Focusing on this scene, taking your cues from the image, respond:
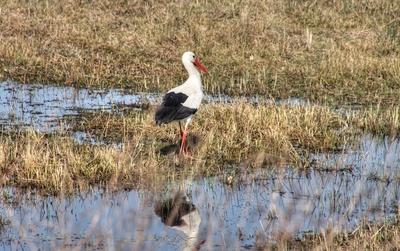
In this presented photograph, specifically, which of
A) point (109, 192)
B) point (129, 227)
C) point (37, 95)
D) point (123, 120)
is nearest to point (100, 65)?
point (37, 95)

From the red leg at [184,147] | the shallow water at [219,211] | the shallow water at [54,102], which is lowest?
the shallow water at [219,211]

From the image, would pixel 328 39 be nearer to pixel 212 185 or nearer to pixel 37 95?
pixel 37 95

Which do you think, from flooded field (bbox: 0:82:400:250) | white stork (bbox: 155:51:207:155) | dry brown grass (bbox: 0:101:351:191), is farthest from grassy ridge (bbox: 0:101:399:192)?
white stork (bbox: 155:51:207:155)

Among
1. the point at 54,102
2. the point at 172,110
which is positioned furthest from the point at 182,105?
the point at 54,102

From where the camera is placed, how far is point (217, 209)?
6.55 meters

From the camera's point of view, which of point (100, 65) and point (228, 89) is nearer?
point (228, 89)

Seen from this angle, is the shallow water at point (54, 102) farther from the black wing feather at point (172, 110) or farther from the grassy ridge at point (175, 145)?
the black wing feather at point (172, 110)

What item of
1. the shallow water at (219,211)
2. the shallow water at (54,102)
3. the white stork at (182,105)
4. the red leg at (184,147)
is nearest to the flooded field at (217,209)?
the shallow water at (219,211)

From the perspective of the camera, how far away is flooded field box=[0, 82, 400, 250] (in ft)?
18.8

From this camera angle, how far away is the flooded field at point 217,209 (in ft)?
18.8

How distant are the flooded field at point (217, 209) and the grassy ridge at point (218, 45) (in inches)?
147

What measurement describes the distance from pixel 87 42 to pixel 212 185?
23.1ft

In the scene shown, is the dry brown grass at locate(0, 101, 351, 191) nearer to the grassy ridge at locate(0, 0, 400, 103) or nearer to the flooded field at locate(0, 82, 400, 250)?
the flooded field at locate(0, 82, 400, 250)

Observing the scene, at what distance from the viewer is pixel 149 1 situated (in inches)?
659
